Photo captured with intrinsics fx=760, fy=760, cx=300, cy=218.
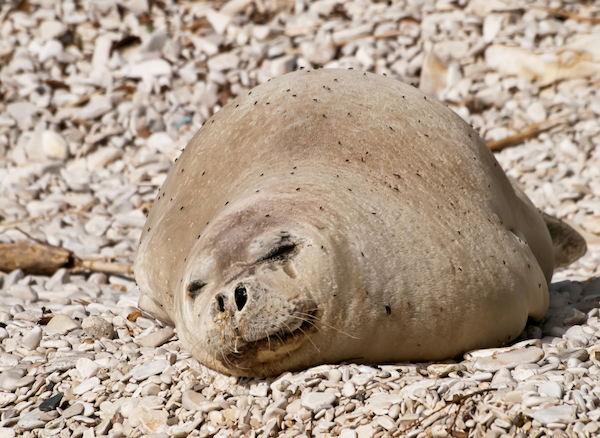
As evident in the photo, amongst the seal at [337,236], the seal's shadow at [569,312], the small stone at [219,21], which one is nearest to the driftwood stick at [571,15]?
the small stone at [219,21]

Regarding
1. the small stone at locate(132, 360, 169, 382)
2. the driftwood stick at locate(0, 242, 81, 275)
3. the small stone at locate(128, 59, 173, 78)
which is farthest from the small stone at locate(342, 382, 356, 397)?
the small stone at locate(128, 59, 173, 78)

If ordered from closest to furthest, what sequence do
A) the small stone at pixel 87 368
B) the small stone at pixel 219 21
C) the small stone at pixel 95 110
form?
the small stone at pixel 87 368, the small stone at pixel 95 110, the small stone at pixel 219 21

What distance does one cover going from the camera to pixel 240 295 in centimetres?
287

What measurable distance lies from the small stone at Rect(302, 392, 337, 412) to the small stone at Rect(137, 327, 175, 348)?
1.23m

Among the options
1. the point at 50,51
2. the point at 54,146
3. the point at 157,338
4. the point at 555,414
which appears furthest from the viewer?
the point at 50,51

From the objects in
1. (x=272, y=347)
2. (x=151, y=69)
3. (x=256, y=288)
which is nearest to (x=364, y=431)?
(x=272, y=347)

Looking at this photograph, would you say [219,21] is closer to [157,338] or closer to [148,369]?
[157,338]

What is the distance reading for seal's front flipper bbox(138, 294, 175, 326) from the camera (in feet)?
13.6

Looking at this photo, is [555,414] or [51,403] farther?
[51,403]

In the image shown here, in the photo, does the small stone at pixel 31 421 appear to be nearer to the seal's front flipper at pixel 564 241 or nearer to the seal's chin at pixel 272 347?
the seal's chin at pixel 272 347

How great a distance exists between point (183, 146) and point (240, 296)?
458 cm

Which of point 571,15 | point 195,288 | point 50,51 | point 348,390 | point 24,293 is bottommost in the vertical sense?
point 24,293

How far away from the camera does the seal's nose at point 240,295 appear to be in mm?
2867

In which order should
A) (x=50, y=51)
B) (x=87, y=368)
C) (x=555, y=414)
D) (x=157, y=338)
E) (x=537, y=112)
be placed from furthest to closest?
(x=50, y=51) → (x=537, y=112) → (x=157, y=338) → (x=87, y=368) → (x=555, y=414)
